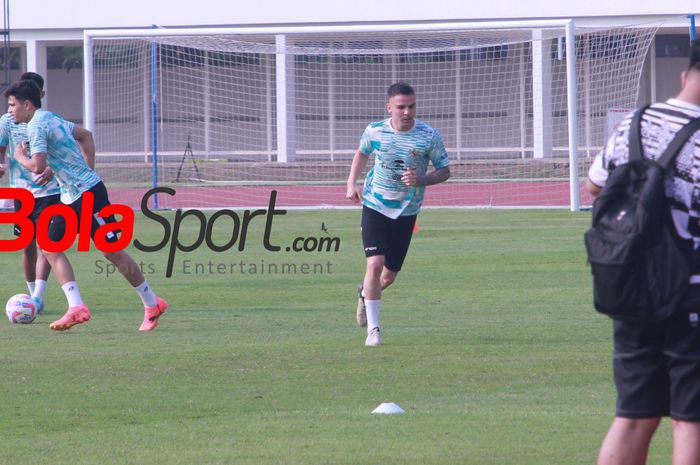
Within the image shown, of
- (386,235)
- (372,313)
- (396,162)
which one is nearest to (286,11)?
(396,162)

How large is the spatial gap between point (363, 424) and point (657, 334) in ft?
8.98

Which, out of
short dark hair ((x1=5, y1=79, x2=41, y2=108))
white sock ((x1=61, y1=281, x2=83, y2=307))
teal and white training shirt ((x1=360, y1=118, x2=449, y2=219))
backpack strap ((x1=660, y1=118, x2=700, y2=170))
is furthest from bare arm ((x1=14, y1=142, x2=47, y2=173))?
backpack strap ((x1=660, y1=118, x2=700, y2=170))

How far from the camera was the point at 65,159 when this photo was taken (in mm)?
11305

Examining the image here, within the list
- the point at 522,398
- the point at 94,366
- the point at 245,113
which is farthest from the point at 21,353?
the point at 245,113

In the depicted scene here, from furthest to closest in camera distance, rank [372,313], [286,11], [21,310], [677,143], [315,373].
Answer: [286,11] < [21,310] < [372,313] < [315,373] < [677,143]

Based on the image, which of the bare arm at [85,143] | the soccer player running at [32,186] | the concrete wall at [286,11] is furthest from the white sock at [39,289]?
the concrete wall at [286,11]

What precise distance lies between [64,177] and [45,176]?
161 millimetres

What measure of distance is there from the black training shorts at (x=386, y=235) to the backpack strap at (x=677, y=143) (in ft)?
19.2

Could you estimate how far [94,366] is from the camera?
31.0 feet

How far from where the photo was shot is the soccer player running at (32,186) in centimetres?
1161

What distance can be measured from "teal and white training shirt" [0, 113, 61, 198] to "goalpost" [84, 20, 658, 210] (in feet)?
44.4

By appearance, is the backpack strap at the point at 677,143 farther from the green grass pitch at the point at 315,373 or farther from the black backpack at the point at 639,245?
the green grass pitch at the point at 315,373

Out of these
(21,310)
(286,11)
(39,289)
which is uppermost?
(286,11)

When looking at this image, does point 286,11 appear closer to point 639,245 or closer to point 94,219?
point 94,219
